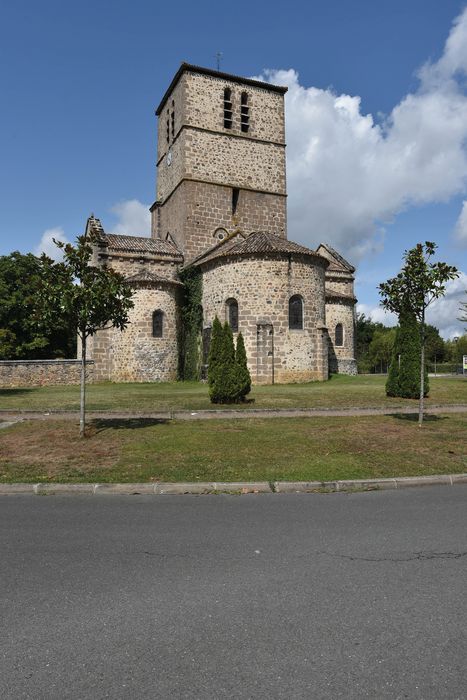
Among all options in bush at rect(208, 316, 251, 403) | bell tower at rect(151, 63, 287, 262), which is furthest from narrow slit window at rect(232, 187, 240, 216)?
bush at rect(208, 316, 251, 403)

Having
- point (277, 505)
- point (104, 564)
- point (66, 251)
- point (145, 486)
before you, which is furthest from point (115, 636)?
point (66, 251)

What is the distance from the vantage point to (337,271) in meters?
37.7

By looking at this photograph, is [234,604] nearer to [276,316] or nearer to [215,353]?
[215,353]

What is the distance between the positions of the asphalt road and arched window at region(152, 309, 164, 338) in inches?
933

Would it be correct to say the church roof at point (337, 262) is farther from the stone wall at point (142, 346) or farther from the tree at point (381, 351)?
the tree at point (381, 351)

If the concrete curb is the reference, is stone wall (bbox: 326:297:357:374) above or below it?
above

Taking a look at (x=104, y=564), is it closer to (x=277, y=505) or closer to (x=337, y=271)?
(x=277, y=505)

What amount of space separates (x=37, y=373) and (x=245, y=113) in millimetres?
24451

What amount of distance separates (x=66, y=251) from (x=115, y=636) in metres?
9.79

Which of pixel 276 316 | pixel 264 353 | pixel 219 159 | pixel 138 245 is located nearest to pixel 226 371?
pixel 264 353

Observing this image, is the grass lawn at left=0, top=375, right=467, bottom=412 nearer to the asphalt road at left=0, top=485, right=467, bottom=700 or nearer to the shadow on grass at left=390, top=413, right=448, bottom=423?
the shadow on grass at left=390, top=413, right=448, bottom=423

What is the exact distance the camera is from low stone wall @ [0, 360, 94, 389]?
88.7 ft

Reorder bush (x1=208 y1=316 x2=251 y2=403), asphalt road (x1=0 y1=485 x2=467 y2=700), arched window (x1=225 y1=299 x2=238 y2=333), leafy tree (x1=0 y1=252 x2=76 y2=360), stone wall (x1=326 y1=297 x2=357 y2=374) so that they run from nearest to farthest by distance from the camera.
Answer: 1. asphalt road (x1=0 y1=485 x2=467 y2=700)
2. bush (x1=208 y1=316 x2=251 y2=403)
3. arched window (x1=225 y1=299 x2=238 y2=333)
4. stone wall (x1=326 y1=297 x2=357 y2=374)
5. leafy tree (x1=0 y1=252 x2=76 y2=360)

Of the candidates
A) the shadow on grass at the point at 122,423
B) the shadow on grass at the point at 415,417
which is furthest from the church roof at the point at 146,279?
the shadow on grass at the point at 415,417
